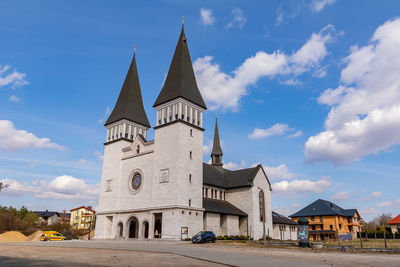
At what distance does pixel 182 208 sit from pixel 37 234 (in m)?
24.8

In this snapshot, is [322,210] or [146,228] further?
[322,210]

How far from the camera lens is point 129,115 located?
47.0 m

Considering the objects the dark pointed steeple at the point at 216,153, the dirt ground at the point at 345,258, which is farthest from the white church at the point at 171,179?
the dirt ground at the point at 345,258

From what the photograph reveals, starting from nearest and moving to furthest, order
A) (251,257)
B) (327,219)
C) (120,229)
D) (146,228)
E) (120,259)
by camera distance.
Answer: (120,259) → (251,257) → (146,228) → (120,229) → (327,219)

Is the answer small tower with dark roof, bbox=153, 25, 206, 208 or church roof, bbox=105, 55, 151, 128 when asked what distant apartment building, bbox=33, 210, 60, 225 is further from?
small tower with dark roof, bbox=153, 25, 206, 208

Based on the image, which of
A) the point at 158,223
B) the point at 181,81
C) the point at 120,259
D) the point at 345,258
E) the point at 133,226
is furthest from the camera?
the point at 133,226

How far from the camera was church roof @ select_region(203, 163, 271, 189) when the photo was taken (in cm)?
4669

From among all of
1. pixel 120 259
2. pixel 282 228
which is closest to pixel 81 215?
pixel 282 228

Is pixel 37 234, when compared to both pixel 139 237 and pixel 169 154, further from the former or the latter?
pixel 169 154

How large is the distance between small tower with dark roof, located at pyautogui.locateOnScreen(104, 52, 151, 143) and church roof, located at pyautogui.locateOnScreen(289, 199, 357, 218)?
43.1m

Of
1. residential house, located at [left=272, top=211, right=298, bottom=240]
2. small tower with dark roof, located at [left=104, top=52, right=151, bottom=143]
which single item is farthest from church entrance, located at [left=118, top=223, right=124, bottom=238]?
residential house, located at [left=272, top=211, right=298, bottom=240]

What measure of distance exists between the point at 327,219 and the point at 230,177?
29232mm

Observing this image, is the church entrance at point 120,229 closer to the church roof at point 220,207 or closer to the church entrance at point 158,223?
the church entrance at point 158,223

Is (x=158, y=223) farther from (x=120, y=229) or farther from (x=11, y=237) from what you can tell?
(x=11, y=237)
